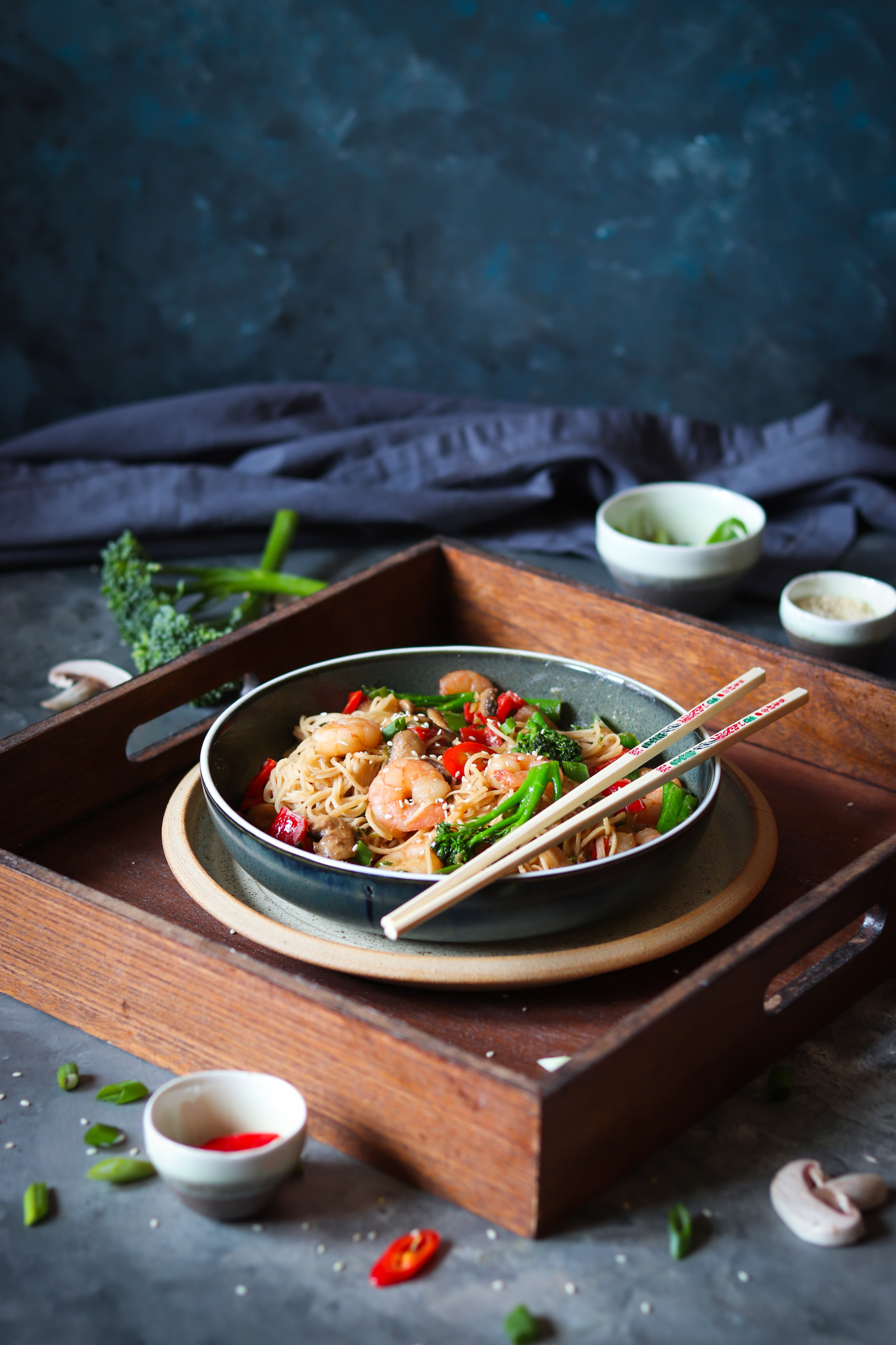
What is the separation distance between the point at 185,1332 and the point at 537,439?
345 cm

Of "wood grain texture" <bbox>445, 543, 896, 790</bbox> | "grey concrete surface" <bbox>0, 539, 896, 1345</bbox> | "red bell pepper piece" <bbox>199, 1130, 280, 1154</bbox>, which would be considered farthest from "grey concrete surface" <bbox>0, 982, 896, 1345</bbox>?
"wood grain texture" <bbox>445, 543, 896, 790</bbox>

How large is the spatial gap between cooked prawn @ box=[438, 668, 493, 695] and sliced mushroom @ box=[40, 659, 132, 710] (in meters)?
1.07

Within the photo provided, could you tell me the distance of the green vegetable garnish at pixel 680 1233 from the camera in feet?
6.61

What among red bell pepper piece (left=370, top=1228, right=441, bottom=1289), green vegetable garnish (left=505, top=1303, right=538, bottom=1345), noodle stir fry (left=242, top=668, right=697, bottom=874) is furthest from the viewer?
noodle stir fry (left=242, top=668, right=697, bottom=874)

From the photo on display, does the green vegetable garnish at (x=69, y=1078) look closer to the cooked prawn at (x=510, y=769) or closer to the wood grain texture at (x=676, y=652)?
the cooked prawn at (x=510, y=769)

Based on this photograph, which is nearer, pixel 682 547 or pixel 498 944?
pixel 498 944

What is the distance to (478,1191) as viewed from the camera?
2053mm

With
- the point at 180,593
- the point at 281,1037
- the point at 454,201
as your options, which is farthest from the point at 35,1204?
the point at 454,201

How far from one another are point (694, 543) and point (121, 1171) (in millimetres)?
2895

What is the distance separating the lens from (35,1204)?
2090 millimetres

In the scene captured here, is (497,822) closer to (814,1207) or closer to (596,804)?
(596,804)

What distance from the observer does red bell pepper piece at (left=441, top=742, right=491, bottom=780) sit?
9.00ft

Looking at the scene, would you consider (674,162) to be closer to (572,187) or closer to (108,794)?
(572,187)

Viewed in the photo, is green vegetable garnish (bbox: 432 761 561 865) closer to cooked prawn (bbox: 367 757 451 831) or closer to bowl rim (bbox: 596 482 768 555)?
cooked prawn (bbox: 367 757 451 831)
